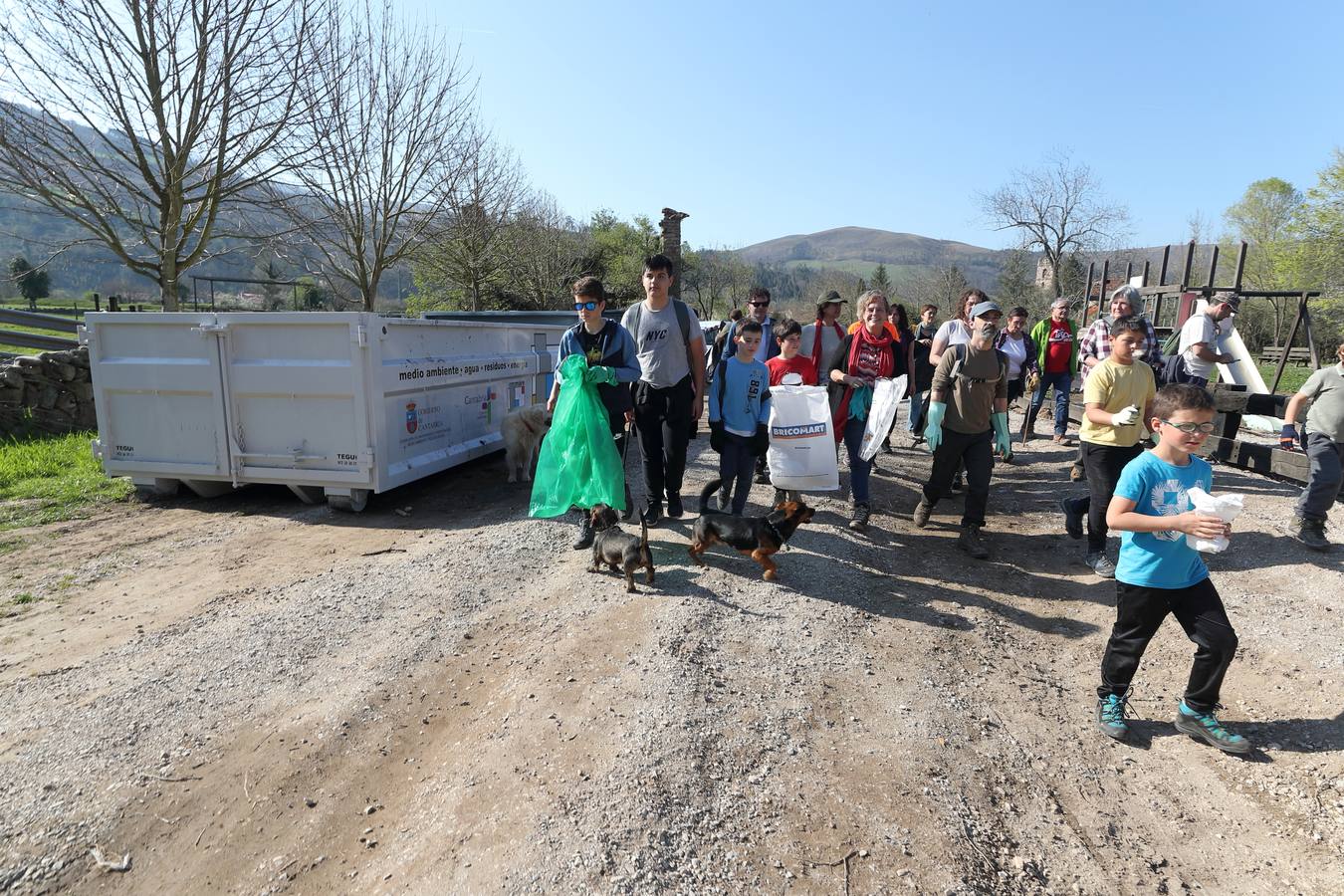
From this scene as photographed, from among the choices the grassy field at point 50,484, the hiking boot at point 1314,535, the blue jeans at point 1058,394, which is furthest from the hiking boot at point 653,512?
the blue jeans at point 1058,394

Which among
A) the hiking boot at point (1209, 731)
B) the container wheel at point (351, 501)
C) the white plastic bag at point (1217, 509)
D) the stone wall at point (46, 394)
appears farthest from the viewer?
the stone wall at point (46, 394)

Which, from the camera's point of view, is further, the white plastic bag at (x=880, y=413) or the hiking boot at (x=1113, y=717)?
the white plastic bag at (x=880, y=413)

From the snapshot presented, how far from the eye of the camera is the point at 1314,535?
5.15 meters

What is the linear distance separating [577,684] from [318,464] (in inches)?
166

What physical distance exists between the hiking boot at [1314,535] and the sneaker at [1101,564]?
1.53 m

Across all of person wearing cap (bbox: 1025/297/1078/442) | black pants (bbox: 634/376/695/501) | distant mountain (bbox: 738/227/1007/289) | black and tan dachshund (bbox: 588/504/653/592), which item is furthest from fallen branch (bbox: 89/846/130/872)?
distant mountain (bbox: 738/227/1007/289)

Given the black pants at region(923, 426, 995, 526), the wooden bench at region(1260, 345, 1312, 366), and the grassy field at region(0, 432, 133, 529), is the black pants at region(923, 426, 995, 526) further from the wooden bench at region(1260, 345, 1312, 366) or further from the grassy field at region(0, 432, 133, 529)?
the wooden bench at region(1260, 345, 1312, 366)

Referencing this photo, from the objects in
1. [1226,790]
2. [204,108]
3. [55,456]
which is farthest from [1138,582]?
[204,108]

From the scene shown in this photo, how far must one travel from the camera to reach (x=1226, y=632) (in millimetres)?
2963

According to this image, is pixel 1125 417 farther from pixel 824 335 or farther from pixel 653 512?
pixel 653 512

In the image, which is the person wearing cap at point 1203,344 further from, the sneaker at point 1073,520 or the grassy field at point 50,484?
the grassy field at point 50,484

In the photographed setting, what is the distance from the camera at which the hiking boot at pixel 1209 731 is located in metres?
3.04

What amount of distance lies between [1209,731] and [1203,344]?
5428mm

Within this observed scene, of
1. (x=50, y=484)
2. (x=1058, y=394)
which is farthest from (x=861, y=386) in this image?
(x=50, y=484)
